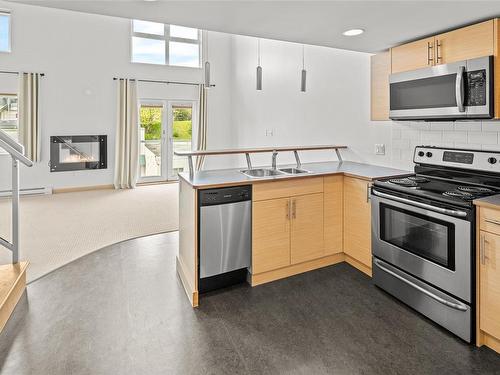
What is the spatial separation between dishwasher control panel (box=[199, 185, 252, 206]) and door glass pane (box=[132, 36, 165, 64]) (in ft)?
19.8

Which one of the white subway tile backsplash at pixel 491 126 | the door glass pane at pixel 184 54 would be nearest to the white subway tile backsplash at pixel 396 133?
the white subway tile backsplash at pixel 491 126

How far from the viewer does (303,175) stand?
2.97 meters

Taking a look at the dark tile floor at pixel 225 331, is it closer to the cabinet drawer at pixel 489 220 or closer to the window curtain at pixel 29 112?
the cabinet drawer at pixel 489 220

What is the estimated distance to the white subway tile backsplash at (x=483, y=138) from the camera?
97.9 inches

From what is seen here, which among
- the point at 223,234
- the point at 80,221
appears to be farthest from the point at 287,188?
the point at 80,221

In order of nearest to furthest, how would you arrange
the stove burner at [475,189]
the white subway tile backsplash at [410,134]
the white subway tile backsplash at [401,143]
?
the stove burner at [475,189], the white subway tile backsplash at [410,134], the white subway tile backsplash at [401,143]

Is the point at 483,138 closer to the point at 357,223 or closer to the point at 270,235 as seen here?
the point at 357,223

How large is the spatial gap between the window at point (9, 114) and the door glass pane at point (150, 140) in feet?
7.85

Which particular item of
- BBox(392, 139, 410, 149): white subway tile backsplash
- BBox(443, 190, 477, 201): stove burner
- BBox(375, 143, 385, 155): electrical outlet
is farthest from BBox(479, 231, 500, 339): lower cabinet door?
BBox(375, 143, 385, 155): electrical outlet

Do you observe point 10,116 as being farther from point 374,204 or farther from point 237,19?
point 374,204

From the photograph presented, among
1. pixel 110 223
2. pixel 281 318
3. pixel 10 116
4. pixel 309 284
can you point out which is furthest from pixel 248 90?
pixel 281 318

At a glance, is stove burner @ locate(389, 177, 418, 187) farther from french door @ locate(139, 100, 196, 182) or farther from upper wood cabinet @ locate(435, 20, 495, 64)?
french door @ locate(139, 100, 196, 182)

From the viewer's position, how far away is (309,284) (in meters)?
2.90

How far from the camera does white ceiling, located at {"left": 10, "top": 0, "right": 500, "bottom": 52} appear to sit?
2.08 meters
